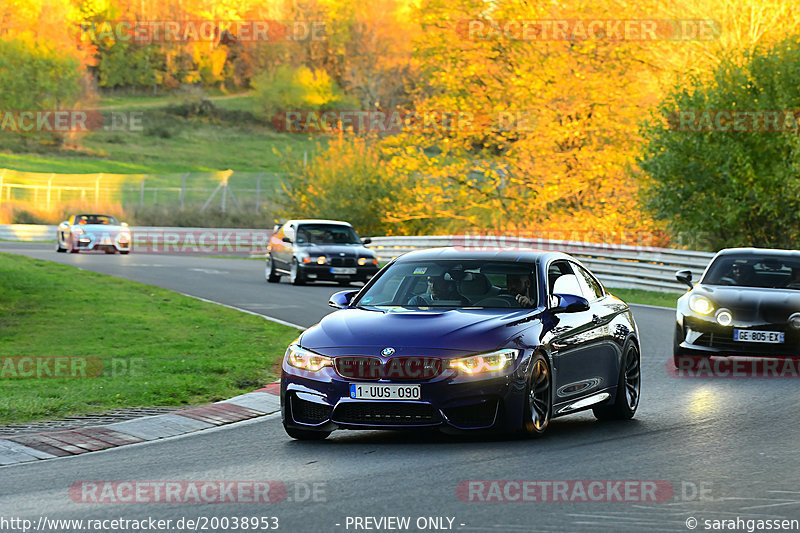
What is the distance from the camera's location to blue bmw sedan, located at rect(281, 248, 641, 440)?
873 centimetres

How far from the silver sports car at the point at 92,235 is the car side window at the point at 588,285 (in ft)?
110

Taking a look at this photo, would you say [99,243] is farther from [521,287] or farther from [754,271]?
[521,287]

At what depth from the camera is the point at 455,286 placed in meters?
10.0

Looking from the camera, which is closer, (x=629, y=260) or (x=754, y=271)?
(x=754, y=271)

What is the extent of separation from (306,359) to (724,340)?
7122 millimetres

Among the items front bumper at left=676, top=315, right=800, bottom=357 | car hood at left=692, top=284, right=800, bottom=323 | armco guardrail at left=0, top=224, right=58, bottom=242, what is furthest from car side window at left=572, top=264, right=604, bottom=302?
armco guardrail at left=0, top=224, right=58, bottom=242

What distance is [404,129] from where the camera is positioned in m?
40.2

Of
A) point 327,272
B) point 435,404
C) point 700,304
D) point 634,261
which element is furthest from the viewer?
point 634,261

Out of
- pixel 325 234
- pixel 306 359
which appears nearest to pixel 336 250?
pixel 325 234

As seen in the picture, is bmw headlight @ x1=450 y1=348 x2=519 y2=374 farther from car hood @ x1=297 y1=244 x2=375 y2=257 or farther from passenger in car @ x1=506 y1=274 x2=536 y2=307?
car hood @ x1=297 y1=244 x2=375 y2=257

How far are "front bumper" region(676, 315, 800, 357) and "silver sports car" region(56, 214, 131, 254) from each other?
31.1 m

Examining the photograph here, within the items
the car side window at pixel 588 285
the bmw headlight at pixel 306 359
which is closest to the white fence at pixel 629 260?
the car side window at pixel 588 285

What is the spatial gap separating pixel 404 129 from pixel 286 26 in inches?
3789

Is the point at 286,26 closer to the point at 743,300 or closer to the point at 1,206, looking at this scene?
the point at 1,206
